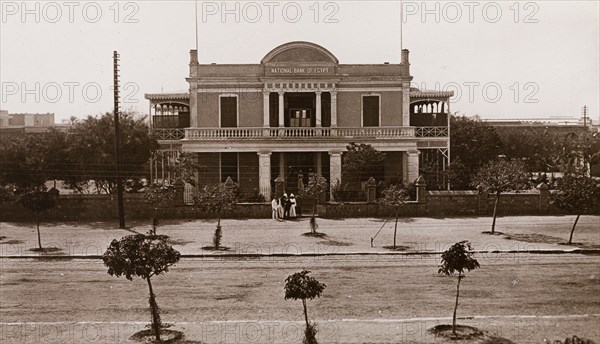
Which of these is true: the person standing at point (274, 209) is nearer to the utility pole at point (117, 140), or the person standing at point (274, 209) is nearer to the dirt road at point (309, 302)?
the utility pole at point (117, 140)

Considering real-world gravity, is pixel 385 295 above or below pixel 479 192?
below

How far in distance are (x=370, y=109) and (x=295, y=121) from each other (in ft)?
15.7

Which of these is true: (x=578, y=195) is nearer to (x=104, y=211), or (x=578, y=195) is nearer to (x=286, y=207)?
(x=286, y=207)

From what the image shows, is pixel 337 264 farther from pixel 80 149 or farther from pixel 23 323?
pixel 80 149

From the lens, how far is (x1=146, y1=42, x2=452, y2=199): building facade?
3366 centimetres

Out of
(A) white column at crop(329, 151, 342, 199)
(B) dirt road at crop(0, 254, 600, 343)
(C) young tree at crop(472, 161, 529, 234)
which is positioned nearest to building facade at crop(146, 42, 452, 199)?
(A) white column at crop(329, 151, 342, 199)

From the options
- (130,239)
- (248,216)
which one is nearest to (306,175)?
(248,216)

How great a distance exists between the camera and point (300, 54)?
3422cm

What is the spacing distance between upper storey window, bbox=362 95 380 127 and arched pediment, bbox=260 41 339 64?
2.94 meters

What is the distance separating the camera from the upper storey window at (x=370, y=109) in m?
35.3

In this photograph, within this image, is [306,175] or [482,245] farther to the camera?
[306,175]

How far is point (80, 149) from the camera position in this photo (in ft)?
94.5

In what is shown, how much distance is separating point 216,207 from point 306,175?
43.4 feet

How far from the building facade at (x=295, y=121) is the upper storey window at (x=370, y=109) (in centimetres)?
6
